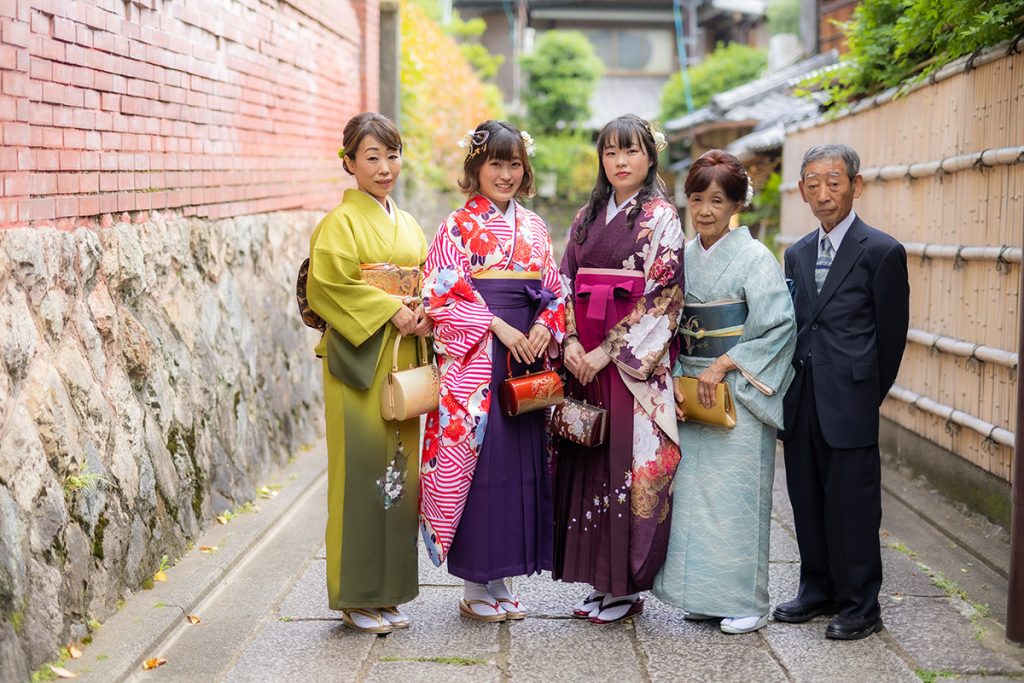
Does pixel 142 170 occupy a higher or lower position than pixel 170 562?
higher

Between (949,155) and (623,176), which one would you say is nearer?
(623,176)

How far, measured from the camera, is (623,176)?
4879mm

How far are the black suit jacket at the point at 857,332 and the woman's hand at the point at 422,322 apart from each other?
5.54 ft

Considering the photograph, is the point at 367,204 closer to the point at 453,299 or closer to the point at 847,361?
the point at 453,299

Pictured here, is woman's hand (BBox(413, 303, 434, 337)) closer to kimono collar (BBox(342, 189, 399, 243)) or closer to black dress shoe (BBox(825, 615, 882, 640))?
kimono collar (BBox(342, 189, 399, 243))

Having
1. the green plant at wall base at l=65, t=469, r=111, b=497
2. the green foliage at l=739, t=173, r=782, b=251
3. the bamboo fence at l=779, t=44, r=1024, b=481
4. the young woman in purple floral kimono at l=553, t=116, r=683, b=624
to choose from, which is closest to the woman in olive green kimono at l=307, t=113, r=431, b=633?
the young woman in purple floral kimono at l=553, t=116, r=683, b=624

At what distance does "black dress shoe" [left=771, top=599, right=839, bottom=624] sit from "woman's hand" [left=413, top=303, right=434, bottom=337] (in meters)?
2.04

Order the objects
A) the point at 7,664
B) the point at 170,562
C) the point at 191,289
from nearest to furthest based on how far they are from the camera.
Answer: the point at 7,664 < the point at 170,562 < the point at 191,289

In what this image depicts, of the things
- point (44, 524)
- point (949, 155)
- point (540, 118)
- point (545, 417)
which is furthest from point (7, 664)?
point (540, 118)

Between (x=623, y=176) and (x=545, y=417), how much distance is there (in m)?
1.15

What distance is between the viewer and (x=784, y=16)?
75.3 ft

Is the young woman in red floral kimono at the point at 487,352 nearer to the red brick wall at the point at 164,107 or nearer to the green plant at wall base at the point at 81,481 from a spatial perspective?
the green plant at wall base at the point at 81,481

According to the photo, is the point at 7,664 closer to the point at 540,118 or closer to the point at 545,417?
the point at 545,417

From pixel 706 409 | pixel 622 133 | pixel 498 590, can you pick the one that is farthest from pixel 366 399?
pixel 622 133
